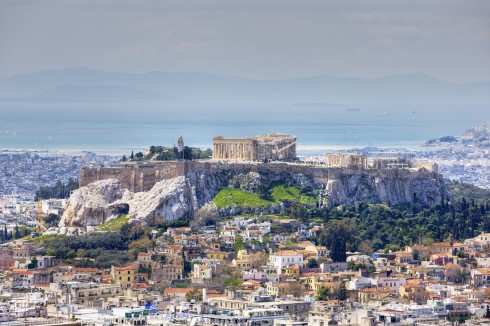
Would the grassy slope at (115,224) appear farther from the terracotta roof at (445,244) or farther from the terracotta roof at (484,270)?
the terracotta roof at (484,270)

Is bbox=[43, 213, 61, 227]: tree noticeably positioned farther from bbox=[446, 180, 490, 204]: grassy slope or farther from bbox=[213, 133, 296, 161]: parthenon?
bbox=[446, 180, 490, 204]: grassy slope

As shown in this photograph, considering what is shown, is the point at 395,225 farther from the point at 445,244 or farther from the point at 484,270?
the point at 484,270

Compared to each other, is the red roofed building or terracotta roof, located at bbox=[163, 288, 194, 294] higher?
the red roofed building

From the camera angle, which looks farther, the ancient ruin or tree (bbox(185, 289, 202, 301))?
the ancient ruin

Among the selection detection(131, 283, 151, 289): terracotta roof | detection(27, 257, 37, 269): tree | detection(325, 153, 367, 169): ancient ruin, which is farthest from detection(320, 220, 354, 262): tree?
detection(27, 257, 37, 269): tree

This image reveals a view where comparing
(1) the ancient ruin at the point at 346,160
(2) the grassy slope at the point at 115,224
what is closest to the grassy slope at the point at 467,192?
(1) the ancient ruin at the point at 346,160

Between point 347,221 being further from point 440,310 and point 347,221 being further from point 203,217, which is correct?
point 440,310

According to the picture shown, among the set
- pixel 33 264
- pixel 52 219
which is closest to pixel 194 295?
pixel 33 264
